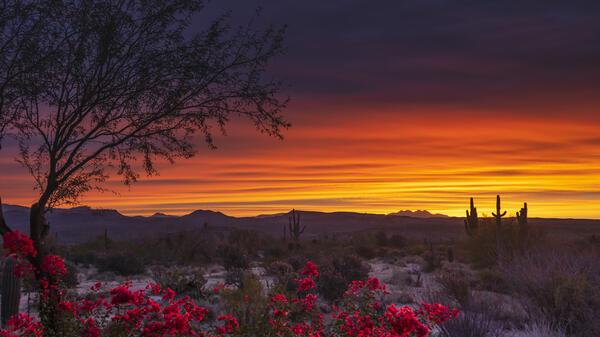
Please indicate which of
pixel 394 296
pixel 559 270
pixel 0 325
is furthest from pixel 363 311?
pixel 0 325

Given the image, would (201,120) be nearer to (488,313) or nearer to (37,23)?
(37,23)

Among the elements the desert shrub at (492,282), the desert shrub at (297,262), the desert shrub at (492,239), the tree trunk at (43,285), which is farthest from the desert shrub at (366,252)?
the tree trunk at (43,285)

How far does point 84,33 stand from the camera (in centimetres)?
1150

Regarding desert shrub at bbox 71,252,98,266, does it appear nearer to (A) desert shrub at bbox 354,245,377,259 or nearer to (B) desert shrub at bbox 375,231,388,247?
(A) desert shrub at bbox 354,245,377,259

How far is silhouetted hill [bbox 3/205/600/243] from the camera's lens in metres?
106

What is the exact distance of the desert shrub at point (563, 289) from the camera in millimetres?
10734

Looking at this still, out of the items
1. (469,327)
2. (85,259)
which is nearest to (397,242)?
(85,259)

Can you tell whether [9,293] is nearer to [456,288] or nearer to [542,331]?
[456,288]

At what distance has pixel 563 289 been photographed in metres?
10.9

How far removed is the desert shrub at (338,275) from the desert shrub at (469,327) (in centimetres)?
843

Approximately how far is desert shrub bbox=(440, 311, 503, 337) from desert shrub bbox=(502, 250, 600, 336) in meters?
1.62

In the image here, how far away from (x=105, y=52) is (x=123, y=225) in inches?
4488

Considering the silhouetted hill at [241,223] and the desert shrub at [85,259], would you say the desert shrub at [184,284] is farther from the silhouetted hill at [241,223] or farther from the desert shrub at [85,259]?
the silhouetted hill at [241,223]

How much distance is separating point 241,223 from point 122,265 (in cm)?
9714
